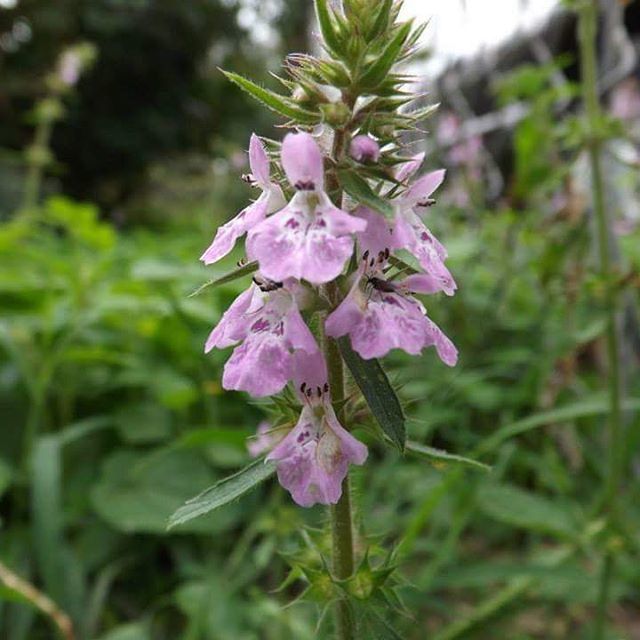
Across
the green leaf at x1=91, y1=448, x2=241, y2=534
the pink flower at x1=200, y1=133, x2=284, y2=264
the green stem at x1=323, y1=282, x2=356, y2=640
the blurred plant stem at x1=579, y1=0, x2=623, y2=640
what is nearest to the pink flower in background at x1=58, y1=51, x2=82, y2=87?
the green leaf at x1=91, y1=448, x2=241, y2=534

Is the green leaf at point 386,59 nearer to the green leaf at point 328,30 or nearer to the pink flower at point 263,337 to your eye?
the green leaf at point 328,30

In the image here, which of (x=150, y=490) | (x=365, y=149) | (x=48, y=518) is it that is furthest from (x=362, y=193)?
(x=150, y=490)

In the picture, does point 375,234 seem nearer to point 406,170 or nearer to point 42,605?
point 406,170

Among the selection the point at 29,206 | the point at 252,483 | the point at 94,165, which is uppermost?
the point at 94,165

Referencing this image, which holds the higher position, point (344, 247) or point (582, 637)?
point (344, 247)

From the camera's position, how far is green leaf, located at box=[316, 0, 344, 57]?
76 centimetres

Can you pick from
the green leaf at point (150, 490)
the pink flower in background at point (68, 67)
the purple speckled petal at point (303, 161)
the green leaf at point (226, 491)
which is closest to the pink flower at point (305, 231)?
the purple speckled petal at point (303, 161)

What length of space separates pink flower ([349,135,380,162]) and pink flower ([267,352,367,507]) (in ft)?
0.69

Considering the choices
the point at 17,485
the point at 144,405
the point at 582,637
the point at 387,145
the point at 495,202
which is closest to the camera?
the point at 387,145

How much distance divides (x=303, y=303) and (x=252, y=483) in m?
0.20

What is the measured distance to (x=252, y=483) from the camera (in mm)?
782

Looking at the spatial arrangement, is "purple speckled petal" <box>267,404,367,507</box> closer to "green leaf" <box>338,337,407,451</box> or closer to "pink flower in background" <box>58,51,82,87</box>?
"green leaf" <box>338,337,407,451</box>

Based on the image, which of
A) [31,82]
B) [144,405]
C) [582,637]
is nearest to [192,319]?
[144,405]

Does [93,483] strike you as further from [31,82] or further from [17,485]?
[31,82]
